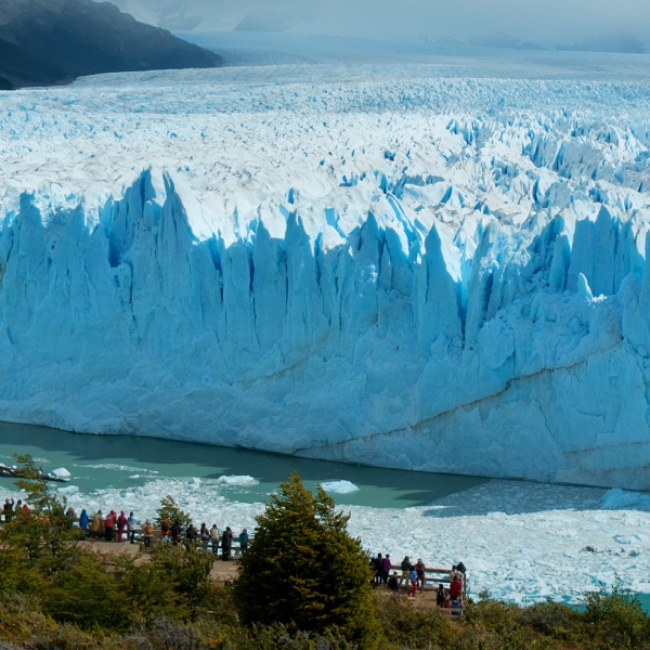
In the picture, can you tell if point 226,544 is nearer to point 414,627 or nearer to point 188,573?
point 188,573

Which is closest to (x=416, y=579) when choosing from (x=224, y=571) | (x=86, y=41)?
(x=224, y=571)

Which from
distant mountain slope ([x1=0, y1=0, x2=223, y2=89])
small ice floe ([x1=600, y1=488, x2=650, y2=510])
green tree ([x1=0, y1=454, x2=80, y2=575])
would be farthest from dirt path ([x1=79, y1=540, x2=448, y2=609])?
distant mountain slope ([x1=0, y1=0, x2=223, y2=89])

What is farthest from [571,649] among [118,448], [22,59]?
[22,59]

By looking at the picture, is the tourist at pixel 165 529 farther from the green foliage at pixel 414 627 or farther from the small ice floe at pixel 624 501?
the small ice floe at pixel 624 501

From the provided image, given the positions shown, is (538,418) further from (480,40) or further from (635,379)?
(480,40)

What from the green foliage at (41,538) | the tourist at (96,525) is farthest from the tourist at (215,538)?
the green foliage at (41,538)

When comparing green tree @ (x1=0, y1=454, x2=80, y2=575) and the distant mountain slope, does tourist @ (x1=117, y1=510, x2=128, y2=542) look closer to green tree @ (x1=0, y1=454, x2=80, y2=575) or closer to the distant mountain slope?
green tree @ (x1=0, y1=454, x2=80, y2=575)

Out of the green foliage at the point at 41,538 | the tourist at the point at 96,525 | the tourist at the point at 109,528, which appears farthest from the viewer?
the tourist at the point at 96,525
